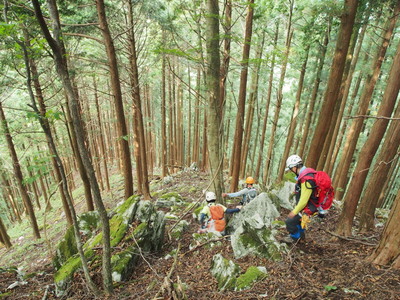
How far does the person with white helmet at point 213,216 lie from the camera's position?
5.07 m

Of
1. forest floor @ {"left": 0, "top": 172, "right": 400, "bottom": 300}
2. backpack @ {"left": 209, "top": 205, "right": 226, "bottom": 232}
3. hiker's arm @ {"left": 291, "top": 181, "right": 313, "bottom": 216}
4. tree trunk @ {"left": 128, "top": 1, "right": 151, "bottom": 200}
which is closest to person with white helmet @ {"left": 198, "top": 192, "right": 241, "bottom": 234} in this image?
backpack @ {"left": 209, "top": 205, "right": 226, "bottom": 232}

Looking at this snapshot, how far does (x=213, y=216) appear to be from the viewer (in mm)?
5094

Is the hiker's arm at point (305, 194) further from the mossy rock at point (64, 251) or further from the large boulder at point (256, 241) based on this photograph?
the mossy rock at point (64, 251)

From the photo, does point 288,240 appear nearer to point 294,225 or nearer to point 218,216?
point 294,225

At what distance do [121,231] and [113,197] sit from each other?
11.0 m

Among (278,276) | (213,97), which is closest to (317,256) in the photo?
(278,276)

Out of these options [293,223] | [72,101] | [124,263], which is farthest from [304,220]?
[72,101]

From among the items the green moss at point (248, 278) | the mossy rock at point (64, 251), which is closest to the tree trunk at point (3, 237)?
the mossy rock at point (64, 251)

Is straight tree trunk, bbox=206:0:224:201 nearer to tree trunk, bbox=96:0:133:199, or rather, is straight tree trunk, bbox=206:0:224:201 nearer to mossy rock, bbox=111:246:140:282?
mossy rock, bbox=111:246:140:282

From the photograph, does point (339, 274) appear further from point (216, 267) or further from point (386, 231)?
point (216, 267)

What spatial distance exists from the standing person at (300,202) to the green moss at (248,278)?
4.10 feet

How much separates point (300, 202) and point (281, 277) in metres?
1.34

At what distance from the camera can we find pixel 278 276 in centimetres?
338

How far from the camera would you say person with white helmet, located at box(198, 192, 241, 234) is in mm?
5072
